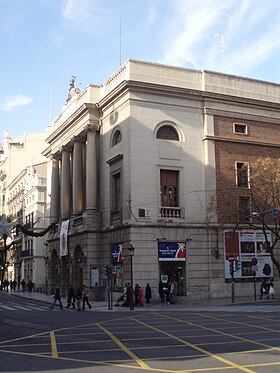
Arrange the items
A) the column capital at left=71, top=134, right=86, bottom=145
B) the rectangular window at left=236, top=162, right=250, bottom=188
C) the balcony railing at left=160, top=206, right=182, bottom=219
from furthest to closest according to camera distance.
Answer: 1. the column capital at left=71, top=134, right=86, bottom=145
2. the rectangular window at left=236, top=162, right=250, bottom=188
3. the balcony railing at left=160, top=206, right=182, bottom=219

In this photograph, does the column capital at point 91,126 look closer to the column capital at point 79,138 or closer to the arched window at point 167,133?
the column capital at point 79,138

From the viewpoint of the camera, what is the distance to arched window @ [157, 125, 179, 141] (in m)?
38.2

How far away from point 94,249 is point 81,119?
11858mm

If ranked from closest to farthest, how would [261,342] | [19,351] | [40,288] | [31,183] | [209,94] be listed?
[19,351] → [261,342] → [209,94] → [40,288] → [31,183]

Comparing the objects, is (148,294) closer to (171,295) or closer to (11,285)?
(171,295)

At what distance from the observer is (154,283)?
35.6 metres

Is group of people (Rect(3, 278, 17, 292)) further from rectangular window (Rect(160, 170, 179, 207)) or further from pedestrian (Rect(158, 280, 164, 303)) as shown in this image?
pedestrian (Rect(158, 280, 164, 303))

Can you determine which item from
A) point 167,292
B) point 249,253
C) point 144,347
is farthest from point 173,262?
point 144,347

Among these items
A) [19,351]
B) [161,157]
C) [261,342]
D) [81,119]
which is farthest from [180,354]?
[81,119]

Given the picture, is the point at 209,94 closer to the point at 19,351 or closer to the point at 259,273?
the point at 259,273

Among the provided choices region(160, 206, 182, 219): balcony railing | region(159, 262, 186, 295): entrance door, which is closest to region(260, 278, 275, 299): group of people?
region(159, 262, 186, 295): entrance door

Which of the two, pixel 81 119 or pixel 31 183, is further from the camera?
pixel 31 183

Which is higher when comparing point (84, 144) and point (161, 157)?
point (84, 144)

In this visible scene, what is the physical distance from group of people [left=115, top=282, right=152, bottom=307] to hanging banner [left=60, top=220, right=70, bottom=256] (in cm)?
1138
